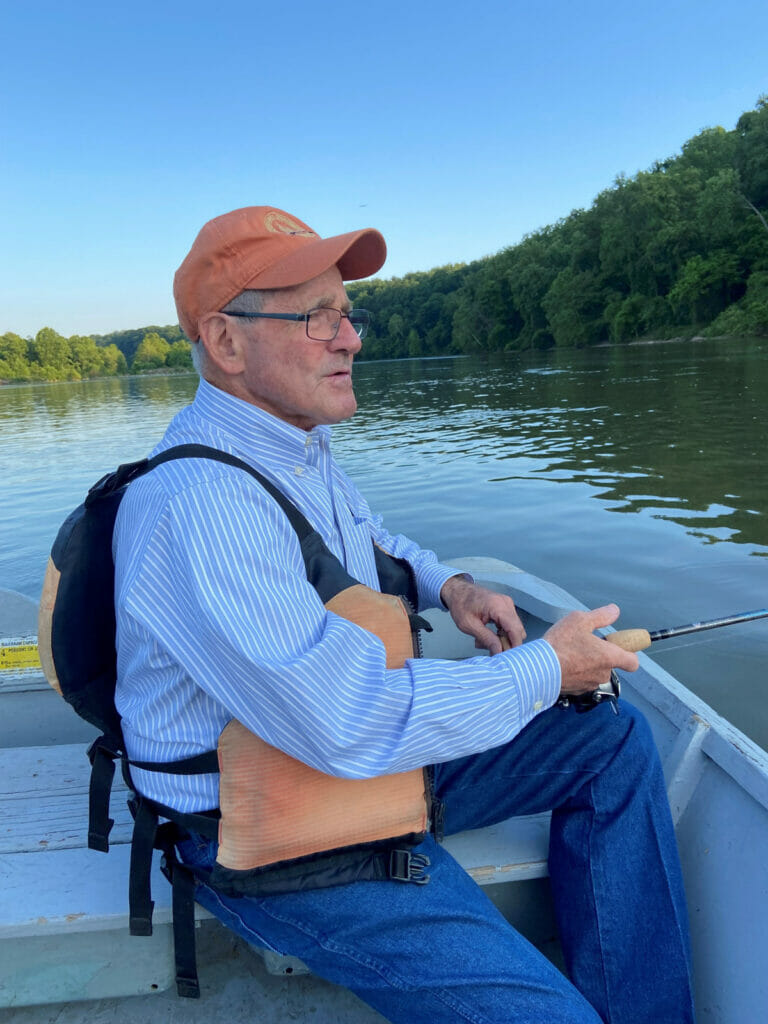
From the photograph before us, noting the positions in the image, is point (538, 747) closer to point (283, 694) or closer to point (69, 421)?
point (283, 694)

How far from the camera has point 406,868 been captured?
1.39 m

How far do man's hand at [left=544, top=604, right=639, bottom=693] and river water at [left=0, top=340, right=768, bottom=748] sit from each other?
8.72ft

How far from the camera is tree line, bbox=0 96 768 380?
132 feet

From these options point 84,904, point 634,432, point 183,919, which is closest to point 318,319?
point 183,919

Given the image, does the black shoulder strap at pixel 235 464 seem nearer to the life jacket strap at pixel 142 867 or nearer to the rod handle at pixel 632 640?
the life jacket strap at pixel 142 867

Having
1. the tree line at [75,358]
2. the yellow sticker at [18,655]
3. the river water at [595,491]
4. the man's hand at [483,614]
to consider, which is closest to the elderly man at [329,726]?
the man's hand at [483,614]

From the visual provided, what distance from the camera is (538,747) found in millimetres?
1774

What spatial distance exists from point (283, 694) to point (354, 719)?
0.13 metres

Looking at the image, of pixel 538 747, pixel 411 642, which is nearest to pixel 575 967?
pixel 538 747

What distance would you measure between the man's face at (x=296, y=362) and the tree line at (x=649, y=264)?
71.7 ft

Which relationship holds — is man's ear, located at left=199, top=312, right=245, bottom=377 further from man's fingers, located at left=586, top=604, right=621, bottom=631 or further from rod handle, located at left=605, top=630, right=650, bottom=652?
rod handle, located at left=605, top=630, right=650, bottom=652

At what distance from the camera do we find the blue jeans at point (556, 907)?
1316 millimetres

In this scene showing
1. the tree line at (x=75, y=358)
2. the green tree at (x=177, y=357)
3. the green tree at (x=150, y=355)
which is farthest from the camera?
the green tree at (x=150, y=355)

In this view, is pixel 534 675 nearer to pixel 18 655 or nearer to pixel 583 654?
pixel 583 654
